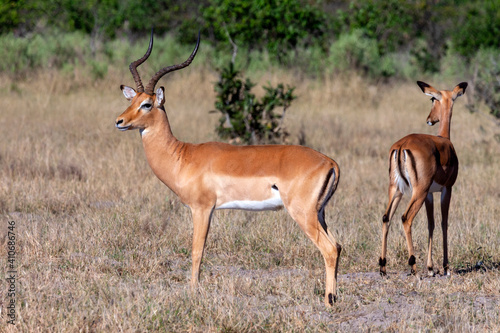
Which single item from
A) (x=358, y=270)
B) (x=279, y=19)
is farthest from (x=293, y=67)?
(x=358, y=270)

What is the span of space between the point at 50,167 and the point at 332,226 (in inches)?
160

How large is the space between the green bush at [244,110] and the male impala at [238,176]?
5.31 metres

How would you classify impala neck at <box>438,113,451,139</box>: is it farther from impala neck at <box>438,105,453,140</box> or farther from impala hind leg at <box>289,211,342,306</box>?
impala hind leg at <box>289,211,342,306</box>

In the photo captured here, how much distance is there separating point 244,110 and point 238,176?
19.4ft

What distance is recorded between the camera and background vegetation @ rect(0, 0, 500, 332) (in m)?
4.45

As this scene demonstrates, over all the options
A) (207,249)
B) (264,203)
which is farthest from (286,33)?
(264,203)

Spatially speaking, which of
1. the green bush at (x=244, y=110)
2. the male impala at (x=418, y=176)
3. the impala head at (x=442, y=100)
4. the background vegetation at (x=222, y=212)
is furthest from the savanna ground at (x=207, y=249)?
the impala head at (x=442, y=100)

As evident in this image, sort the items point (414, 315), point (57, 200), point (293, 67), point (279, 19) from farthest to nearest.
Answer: point (293, 67) < point (279, 19) < point (57, 200) < point (414, 315)

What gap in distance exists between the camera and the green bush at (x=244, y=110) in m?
10.6

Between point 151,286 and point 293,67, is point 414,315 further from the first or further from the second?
point 293,67

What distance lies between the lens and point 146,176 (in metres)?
8.61

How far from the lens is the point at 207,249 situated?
615cm

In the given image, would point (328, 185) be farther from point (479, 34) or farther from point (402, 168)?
point (479, 34)

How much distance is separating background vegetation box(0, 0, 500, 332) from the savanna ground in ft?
0.06
